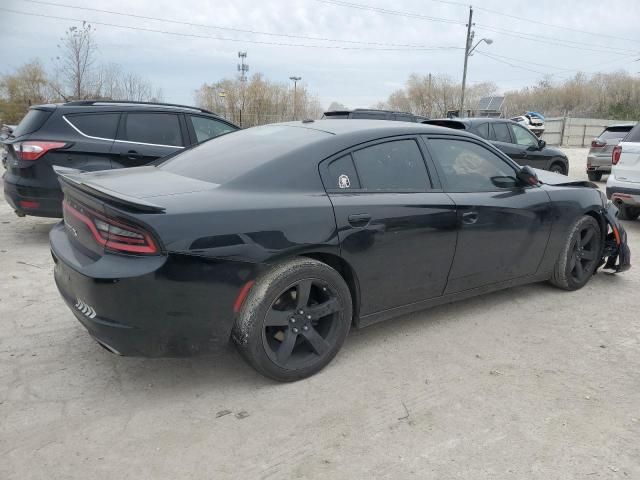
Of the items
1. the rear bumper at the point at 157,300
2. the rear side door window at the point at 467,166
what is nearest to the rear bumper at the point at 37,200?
the rear bumper at the point at 157,300

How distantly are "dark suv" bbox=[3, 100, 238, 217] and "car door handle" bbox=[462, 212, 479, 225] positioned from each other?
4.18 m

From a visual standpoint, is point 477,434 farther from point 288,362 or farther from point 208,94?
point 208,94

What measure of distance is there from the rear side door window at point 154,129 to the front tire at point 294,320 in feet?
13.9

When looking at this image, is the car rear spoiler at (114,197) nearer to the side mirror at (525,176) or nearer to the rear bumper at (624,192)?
the side mirror at (525,176)

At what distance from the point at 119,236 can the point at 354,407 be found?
Answer: 60.2 inches

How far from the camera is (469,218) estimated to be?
11.9 feet

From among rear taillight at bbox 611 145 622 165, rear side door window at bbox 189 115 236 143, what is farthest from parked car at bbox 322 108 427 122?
rear taillight at bbox 611 145 622 165

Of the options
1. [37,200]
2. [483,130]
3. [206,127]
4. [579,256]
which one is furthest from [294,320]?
[483,130]

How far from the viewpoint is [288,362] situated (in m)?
2.97

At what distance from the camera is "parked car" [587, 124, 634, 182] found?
12.5 metres

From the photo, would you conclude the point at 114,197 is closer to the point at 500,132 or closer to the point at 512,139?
the point at 500,132

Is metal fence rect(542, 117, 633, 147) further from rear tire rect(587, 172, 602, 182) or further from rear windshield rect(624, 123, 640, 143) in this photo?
rear windshield rect(624, 123, 640, 143)

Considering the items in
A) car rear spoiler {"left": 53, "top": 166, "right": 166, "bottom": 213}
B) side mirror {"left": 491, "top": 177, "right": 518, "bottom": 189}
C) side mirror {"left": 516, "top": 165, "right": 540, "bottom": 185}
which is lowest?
car rear spoiler {"left": 53, "top": 166, "right": 166, "bottom": 213}

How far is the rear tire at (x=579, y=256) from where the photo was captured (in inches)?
176
